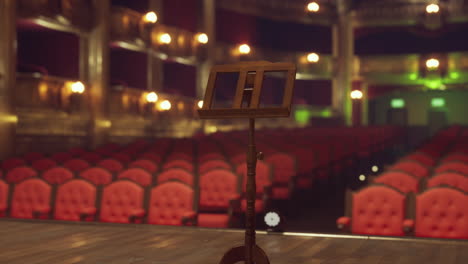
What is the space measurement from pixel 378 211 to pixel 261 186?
2.62 metres

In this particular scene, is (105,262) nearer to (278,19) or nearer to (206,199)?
(206,199)

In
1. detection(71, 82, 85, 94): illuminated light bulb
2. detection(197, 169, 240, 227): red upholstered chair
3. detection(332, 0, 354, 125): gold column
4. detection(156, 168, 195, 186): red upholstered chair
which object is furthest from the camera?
detection(332, 0, 354, 125): gold column

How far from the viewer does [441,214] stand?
216 inches

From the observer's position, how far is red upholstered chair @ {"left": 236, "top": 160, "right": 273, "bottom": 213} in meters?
7.49

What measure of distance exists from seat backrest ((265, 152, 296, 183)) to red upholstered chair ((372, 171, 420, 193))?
7.19 ft

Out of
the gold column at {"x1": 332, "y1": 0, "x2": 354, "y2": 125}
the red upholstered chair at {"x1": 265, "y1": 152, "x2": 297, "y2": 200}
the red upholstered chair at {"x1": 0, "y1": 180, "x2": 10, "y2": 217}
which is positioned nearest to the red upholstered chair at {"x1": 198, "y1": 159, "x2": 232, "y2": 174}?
the red upholstered chair at {"x1": 265, "y1": 152, "x2": 297, "y2": 200}

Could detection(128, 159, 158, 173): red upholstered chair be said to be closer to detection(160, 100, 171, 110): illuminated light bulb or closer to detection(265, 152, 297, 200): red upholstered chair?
detection(265, 152, 297, 200): red upholstered chair

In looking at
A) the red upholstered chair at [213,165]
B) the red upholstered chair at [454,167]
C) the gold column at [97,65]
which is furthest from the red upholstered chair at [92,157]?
the red upholstered chair at [454,167]

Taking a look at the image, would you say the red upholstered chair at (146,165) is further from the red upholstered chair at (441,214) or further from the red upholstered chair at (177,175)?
the red upholstered chair at (441,214)

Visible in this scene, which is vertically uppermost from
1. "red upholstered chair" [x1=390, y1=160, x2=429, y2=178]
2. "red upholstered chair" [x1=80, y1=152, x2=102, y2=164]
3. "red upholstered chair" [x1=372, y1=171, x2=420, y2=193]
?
"red upholstered chair" [x1=80, y1=152, x2=102, y2=164]

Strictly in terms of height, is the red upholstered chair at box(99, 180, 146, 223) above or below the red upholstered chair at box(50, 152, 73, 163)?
below

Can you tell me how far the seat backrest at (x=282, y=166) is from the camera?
358 inches

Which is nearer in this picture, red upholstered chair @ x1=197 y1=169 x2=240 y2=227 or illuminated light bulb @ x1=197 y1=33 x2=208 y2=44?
red upholstered chair @ x1=197 y1=169 x2=240 y2=227

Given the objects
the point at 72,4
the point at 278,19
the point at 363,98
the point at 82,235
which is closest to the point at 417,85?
the point at 363,98
